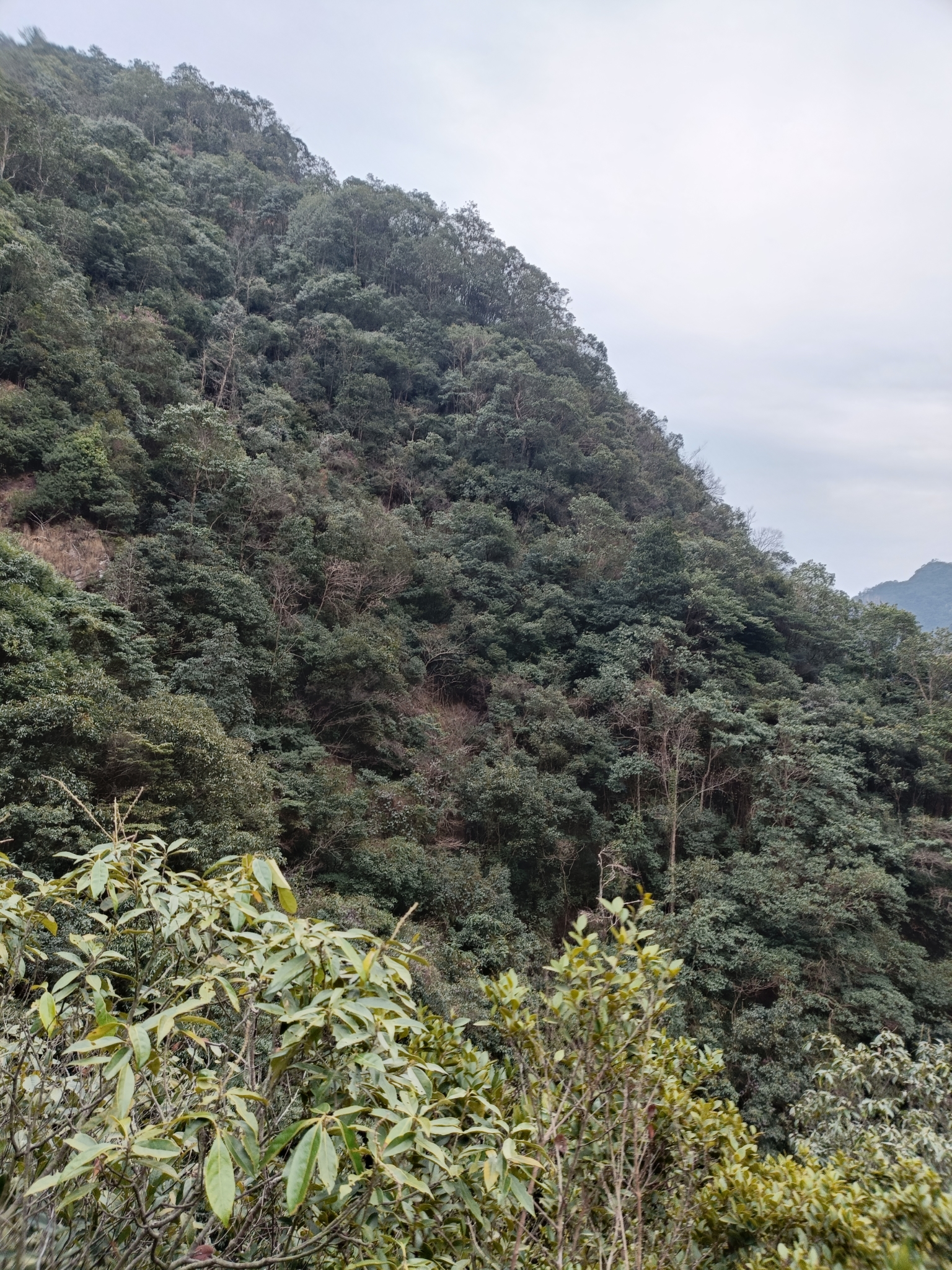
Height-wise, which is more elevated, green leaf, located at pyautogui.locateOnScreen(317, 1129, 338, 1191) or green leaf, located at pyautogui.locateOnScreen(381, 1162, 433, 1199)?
green leaf, located at pyautogui.locateOnScreen(317, 1129, 338, 1191)

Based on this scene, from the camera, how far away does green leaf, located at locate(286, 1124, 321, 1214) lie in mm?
759

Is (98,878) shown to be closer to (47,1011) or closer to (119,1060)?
(47,1011)

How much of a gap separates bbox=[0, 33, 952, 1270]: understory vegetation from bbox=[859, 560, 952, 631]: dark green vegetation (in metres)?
23.4

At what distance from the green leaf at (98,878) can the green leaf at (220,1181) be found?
1.64ft

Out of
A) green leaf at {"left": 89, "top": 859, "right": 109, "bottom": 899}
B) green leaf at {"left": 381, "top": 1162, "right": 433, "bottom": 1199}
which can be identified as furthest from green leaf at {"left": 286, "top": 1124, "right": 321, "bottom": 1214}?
green leaf at {"left": 89, "top": 859, "right": 109, "bottom": 899}

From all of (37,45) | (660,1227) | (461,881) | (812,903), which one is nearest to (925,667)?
(812,903)

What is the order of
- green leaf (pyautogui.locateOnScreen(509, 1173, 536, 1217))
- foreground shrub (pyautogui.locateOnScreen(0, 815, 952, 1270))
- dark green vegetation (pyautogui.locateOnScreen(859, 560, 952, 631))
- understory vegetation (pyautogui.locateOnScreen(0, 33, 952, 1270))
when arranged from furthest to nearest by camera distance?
1. dark green vegetation (pyautogui.locateOnScreen(859, 560, 952, 631))
2. understory vegetation (pyautogui.locateOnScreen(0, 33, 952, 1270))
3. green leaf (pyautogui.locateOnScreen(509, 1173, 536, 1217))
4. foreground shrub (pyautogui.locateOnScreen(0, 815, 952, 1270))

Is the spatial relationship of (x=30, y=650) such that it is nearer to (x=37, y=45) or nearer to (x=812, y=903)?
(x=37, y=45)

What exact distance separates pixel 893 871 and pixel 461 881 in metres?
6.44

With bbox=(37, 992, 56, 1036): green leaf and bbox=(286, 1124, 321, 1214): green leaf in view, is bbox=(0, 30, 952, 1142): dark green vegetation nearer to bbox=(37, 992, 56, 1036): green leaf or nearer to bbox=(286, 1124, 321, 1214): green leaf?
bbox=(37, 992, 56, 1036): green leaf

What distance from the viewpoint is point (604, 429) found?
731 inches

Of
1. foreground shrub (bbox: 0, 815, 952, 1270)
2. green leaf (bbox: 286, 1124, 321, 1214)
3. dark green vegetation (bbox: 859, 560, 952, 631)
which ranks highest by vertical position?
dark green vegetation (bbox: 859, 560, 952, 631)

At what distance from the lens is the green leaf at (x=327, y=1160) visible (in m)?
0.74

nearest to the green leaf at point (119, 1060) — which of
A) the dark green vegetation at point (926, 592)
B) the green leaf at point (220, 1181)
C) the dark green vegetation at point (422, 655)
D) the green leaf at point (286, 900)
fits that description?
the green leaf at point (220, 1181)
